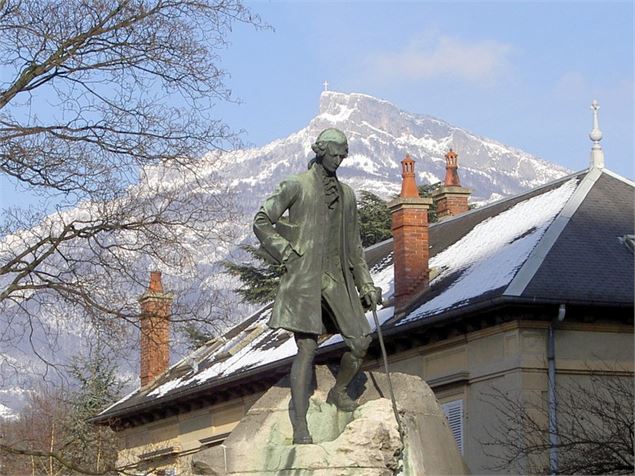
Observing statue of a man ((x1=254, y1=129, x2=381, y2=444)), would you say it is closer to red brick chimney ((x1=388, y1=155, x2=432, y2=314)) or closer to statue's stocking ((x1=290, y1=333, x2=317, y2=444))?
statue's stocking ((x1=290, y1=333, x2=317, y2=444))

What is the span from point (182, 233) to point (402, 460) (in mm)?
8034

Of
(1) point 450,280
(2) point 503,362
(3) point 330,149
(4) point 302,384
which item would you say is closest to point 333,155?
(3) point 330,149

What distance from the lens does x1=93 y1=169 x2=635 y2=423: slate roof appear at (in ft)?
98.6

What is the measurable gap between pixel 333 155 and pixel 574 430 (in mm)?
12228

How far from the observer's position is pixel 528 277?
29859 millimetres

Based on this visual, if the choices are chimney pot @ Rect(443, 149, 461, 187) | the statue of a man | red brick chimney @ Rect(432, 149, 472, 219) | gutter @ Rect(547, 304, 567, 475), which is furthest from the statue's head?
chimney pot @ Rect(443, 149, 461, 187)

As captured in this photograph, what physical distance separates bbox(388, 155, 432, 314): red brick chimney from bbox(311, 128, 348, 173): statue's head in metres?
18.4

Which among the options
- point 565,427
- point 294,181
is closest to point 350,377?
point 294,181

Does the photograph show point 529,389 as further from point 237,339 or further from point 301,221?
point 301,221

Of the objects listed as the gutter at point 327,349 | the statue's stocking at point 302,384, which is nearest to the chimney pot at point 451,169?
the gutter at point 327,349

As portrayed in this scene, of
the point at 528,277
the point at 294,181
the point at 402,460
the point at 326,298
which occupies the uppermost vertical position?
the point at 528,277

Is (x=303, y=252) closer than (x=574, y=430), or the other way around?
(x=303, y=252)

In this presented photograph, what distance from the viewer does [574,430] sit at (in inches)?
1043

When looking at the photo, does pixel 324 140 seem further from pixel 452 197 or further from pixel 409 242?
pixel 452 197
